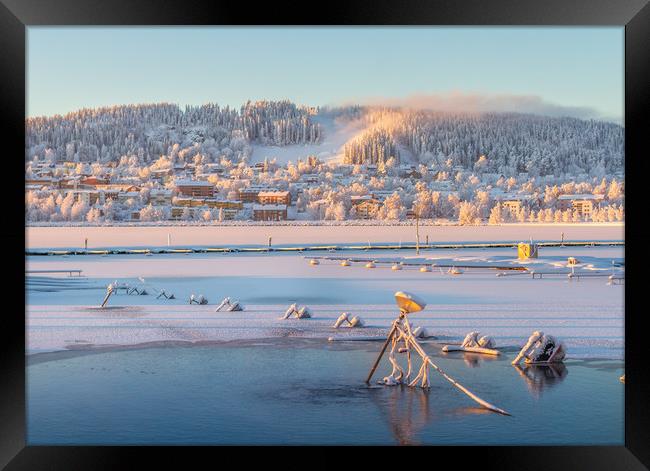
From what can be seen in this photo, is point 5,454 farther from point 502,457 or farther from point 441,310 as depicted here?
point 441,310

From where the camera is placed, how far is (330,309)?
12.0 meters

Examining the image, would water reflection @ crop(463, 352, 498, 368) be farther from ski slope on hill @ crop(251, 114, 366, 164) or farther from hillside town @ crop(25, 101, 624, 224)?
ski slope on hill @ crop(251, 114, 366, 164)

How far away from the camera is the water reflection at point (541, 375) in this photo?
567cm

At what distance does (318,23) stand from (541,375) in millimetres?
3556

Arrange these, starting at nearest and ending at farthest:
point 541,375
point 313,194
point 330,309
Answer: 1. point 541,375
2. point 330,309
3. point 313,194

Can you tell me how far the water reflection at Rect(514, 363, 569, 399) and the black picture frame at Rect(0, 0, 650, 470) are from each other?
166cm

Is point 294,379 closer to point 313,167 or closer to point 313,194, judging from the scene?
point 313,194

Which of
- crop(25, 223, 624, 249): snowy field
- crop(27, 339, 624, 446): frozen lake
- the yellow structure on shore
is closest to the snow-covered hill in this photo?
crop(25, 223, 624, 249): snowy field

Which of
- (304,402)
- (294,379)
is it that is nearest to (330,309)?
(294,379)

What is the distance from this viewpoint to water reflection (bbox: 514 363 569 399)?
Answer: 5.67m

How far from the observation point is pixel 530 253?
25.8 meters

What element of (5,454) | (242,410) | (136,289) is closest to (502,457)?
(242,410)

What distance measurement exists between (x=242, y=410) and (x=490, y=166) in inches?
3070

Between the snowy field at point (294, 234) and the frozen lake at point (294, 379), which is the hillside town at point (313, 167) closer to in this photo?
the snowy field at point (294, 234)
